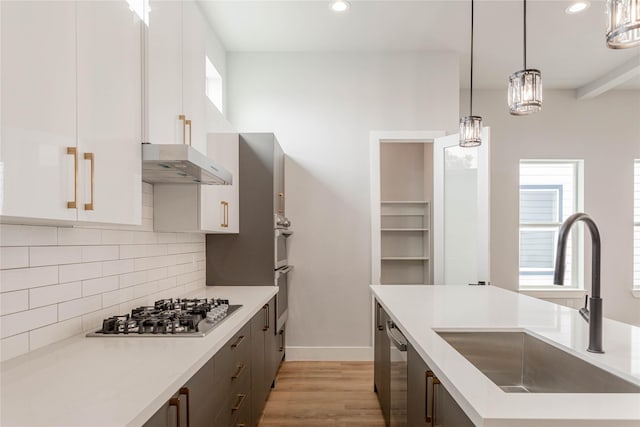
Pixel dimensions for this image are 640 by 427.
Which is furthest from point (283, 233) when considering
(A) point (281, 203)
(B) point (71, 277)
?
(B) point (71, 277)

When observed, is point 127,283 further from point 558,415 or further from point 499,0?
point 499,0

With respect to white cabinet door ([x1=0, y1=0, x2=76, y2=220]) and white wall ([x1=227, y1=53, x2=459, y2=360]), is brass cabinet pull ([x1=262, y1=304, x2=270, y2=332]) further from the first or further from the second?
white cabinet door ([x1=0, y1=0, x2=76, y2=220])

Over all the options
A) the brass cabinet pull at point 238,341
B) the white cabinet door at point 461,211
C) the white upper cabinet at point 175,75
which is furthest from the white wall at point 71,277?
the white cabinet door at point 461,211

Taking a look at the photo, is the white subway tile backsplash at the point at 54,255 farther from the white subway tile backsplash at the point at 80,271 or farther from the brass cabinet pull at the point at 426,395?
the brass cabinet pull at the point at 426,395

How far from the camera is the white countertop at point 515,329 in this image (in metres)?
0.87

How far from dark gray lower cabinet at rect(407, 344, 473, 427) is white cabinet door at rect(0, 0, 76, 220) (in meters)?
1.26

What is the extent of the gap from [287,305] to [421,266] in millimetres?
2204

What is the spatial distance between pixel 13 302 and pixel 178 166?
0.86 meters

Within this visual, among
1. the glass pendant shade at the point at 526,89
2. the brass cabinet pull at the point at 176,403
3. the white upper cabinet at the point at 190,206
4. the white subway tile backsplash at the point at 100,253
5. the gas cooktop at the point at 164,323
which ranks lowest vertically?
the brass cabinet pull at the point at 176,403

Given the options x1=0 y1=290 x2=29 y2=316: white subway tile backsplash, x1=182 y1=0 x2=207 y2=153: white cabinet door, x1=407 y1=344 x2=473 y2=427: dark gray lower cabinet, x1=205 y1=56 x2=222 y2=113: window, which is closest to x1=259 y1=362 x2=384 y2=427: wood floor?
x1=407 y1=344 x2=473 y2=427: dark gray lower cabinet

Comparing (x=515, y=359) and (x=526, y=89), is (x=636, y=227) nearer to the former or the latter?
(x=526, y=89)

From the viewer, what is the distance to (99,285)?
1896 mm

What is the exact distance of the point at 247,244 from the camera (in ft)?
11.5

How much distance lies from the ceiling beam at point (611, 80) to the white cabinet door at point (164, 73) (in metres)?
4.55
